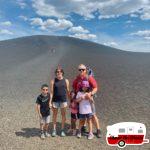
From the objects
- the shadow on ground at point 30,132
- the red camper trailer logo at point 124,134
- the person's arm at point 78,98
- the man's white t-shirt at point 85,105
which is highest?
the person's arm at point 78,98

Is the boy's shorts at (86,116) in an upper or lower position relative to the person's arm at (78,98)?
lower

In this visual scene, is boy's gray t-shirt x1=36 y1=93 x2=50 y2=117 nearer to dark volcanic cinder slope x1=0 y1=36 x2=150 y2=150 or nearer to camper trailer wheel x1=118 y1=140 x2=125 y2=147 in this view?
dark volcanic cinder slope x1=0 y1=36 x2=150 y2=150

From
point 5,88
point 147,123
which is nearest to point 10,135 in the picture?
point 147,123

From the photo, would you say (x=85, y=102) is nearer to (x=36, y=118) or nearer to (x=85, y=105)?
(x=85, y=105)

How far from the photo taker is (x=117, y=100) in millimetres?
14969

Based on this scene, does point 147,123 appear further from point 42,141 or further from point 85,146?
point 42,141

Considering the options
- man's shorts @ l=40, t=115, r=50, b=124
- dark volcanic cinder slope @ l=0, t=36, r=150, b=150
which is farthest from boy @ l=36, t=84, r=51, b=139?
dark volcanic cinder slope @ l=0, t=36, r=150, b=150

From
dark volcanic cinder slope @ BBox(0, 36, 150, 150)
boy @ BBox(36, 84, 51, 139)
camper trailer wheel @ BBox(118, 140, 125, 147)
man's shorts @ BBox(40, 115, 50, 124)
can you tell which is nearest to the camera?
camper trailer wheel @ BBox(118, 140, 125, 147)

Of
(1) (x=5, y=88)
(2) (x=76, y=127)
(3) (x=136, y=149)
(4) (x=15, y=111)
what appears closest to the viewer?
(3) (x=136, y=149)

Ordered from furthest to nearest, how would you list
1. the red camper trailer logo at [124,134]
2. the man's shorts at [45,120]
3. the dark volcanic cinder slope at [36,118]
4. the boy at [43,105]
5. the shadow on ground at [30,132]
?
1. the shadow on ground at [30,132]
2. the man's shorts at [45,120]
3. the boy at [43,105]
4. the dark volcanic cinder slope at [36,118]
5. the red camper trailer logo at [124,134]

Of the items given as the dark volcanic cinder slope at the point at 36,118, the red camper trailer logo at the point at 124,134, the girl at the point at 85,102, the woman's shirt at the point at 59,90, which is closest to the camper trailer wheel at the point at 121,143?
the red camper trailer logo at the point at 124,134

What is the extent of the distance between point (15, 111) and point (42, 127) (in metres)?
3.30

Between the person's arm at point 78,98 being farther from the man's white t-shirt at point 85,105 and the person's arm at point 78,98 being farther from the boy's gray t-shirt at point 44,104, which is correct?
the boy's gray t-shirt at point 44,104

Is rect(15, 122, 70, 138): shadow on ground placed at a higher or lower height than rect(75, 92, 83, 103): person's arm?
lower
